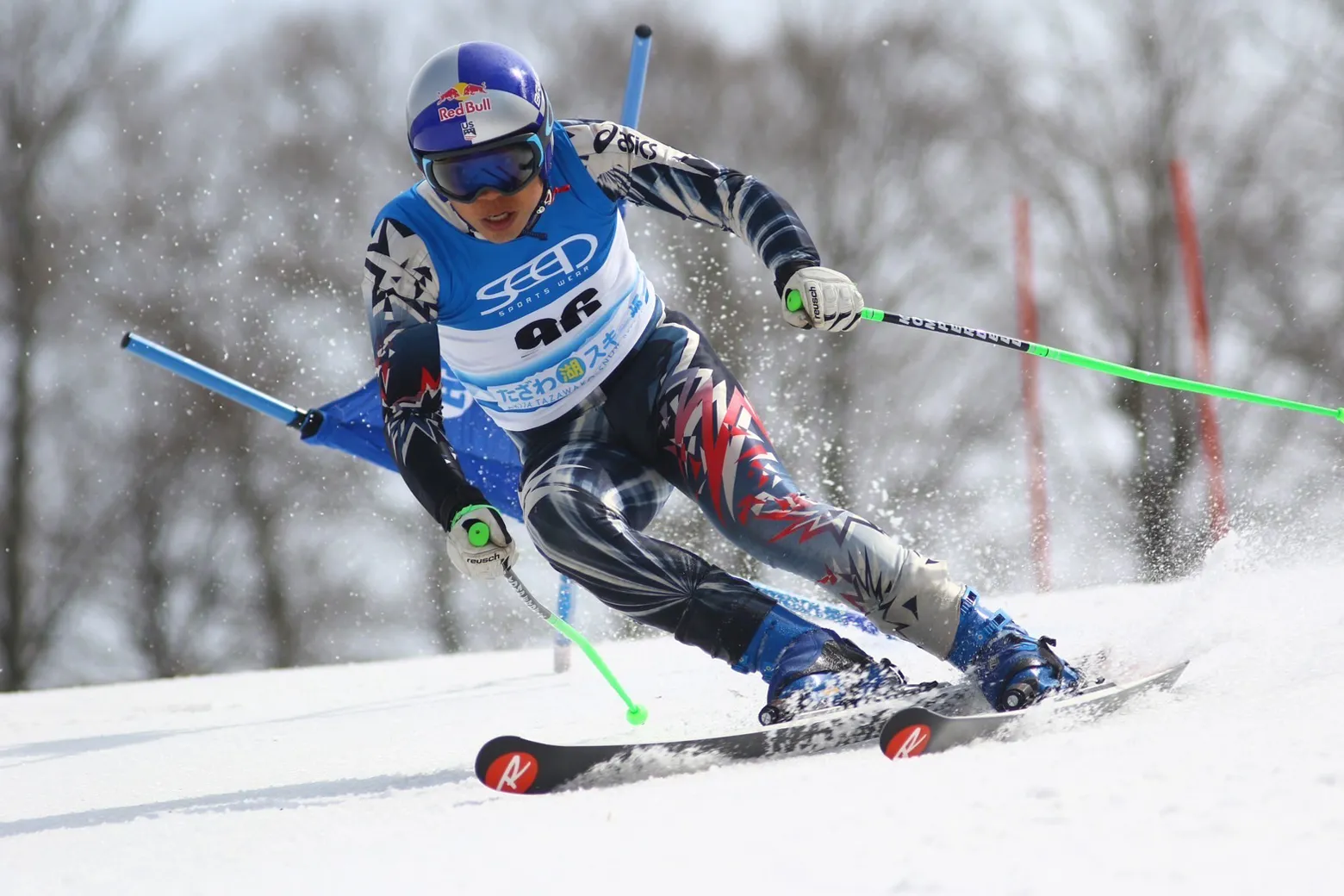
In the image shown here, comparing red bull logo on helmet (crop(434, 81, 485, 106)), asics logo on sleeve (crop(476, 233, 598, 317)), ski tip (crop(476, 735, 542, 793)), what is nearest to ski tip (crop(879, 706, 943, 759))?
ski tip (crop(476, 735, 542, 793))

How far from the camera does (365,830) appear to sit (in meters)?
1.95

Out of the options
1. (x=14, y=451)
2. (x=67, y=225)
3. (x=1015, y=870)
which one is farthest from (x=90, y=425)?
(x=1015, y=870)

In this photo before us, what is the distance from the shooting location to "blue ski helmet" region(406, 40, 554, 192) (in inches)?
102

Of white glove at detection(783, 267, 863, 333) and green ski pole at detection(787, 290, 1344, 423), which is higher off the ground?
white glove at detection(783, 267, 863, 333)

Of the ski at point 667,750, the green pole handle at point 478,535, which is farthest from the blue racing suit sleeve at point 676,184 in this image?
the ski at point 667,750

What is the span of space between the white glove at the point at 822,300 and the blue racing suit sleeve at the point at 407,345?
0.77m

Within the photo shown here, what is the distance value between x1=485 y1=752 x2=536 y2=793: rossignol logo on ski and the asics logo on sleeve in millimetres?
1072

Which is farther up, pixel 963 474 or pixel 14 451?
pixel 14 451

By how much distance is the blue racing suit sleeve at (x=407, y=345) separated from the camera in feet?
8.63

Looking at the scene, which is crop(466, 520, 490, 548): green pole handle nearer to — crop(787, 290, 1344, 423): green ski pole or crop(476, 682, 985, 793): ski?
crop(476, 682, 985, 793): ski

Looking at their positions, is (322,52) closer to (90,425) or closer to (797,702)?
(90,425)

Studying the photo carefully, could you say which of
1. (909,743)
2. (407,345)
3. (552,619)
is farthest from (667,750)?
(407,345)

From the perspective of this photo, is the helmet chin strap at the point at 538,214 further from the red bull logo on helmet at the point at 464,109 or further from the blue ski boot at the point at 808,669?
the blue ski boot at the point at 808,669

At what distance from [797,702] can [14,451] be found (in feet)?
44.2
